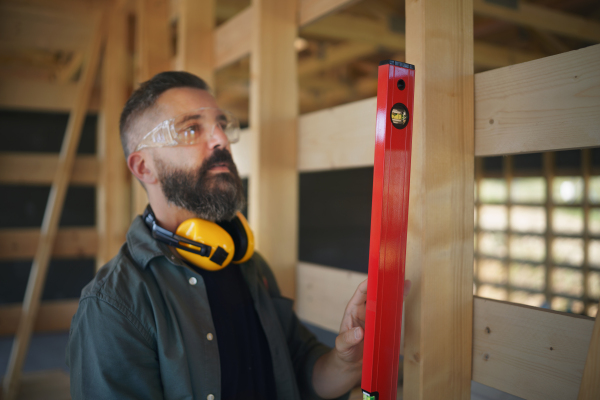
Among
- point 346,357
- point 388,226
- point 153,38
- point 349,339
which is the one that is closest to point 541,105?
point 388,226

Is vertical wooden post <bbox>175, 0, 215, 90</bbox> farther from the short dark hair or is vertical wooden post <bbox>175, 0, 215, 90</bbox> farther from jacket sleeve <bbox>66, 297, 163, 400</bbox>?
jacket sleeve <bbox>66, 297, 163, 400</bbox>

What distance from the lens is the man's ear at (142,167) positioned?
1.38 meters

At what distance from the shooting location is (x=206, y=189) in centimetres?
130

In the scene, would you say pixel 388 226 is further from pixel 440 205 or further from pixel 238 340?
pixel 238 340

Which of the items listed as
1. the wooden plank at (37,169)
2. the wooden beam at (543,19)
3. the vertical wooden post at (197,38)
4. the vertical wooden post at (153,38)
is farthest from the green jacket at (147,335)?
the wooden plank at (37,169)

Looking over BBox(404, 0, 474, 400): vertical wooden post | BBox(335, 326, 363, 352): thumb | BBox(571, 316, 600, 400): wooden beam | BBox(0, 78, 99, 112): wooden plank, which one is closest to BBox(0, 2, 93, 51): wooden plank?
BBox(0, 78, 99, 112): wooden plank

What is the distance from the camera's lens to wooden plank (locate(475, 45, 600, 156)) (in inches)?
30.0

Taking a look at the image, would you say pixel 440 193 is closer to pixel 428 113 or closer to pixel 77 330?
pixel 428 113

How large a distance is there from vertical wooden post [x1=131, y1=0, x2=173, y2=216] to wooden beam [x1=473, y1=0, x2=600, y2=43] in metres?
1.70

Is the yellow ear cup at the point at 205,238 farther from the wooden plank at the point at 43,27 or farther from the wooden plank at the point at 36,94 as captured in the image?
the wooden plank at the point at 36,94

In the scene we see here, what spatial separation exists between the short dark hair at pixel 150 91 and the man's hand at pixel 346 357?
0.83 metres

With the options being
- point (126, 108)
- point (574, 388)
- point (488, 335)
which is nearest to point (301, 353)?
point (488, 335)

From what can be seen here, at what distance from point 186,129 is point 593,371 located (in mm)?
1096

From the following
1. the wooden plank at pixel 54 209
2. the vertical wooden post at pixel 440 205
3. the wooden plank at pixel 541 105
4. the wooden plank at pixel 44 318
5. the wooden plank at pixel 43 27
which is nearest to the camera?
the wooden plank at pixel 541 105
